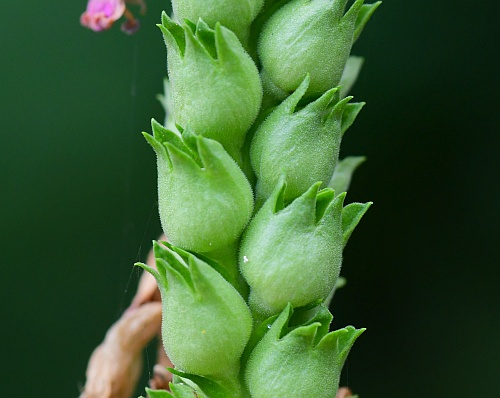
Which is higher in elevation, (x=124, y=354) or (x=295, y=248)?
(x=295, y=248)

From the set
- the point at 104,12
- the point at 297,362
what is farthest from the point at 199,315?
the point at 104,12

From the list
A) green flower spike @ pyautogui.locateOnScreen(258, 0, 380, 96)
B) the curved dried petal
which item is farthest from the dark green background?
green flower spike @ pyautogui.locateOnScreen(258, 0, 380, 96)

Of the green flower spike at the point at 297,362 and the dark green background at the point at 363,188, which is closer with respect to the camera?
the green flower spike at the point at 297,362

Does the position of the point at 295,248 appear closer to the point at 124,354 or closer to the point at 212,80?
the point at 212,80

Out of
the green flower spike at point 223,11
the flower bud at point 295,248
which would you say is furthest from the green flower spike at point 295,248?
the green flower spike at point 223,11

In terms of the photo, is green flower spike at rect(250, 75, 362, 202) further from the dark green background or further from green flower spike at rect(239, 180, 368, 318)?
the dark green background

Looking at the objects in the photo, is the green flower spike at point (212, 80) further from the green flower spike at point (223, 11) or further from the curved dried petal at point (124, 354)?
the curved dried petal at point (124, 354)
